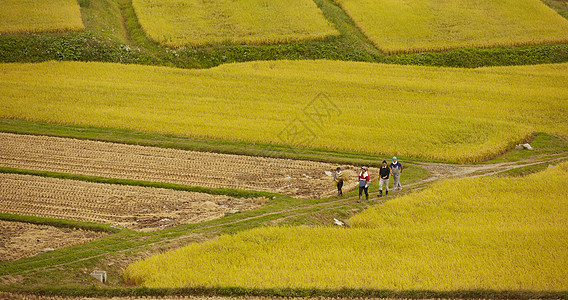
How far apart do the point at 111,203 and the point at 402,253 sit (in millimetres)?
13038

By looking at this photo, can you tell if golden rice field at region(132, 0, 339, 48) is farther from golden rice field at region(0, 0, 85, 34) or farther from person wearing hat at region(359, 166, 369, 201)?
person wearing hat at region(359, 166, 369, 201)

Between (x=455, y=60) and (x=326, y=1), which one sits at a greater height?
(x=326, y=1)

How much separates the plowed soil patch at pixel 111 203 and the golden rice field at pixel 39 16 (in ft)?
82.8

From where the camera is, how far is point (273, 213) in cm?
2483

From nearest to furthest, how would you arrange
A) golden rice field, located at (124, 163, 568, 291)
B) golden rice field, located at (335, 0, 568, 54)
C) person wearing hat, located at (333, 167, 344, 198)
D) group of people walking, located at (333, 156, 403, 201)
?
golden rice field, located at (124, 163, 568, 291) → group of people walking, located at (333, 156, 403, 201) → person wearing hat, located at (333, 167, 344, 198) → golden rice field, located at (335, 0, 568, 54)

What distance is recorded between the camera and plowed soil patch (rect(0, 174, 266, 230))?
24.3 meters

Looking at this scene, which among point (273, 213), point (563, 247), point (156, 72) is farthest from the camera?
point (156, 72)

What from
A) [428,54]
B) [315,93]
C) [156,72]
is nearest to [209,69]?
[156,72]

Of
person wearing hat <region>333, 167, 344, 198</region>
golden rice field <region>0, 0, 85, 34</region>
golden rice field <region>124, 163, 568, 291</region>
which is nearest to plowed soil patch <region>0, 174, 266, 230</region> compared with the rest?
person wearing hat <region>333, 167, 344, 198</region>

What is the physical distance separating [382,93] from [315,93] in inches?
204

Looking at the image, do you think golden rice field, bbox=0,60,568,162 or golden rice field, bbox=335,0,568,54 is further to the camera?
golden rice field, bbox=335,0,568,54

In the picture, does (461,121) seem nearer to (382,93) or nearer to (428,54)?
(382,93)

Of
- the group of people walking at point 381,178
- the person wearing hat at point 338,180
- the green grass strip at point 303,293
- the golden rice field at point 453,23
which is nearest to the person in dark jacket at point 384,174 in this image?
the group of people walking at point 381,178

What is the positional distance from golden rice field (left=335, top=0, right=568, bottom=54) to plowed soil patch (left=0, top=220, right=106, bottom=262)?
121ft
